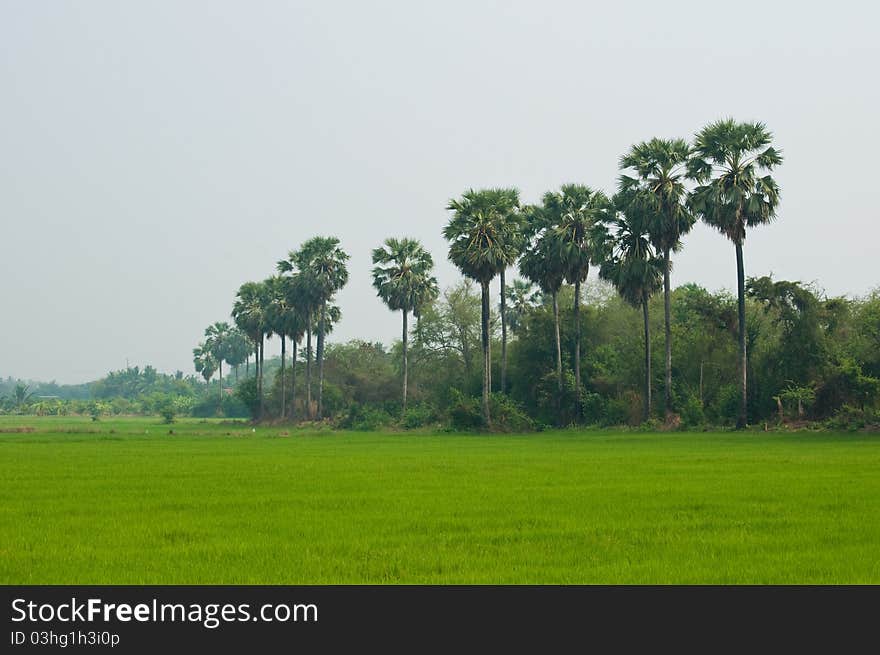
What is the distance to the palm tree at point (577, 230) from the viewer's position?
6938 cm

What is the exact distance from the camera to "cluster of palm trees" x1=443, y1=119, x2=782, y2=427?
190ft

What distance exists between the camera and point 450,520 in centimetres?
1877

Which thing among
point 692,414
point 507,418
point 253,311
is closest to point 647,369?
point 692,414

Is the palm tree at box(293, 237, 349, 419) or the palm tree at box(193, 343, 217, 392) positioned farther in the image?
the palm tree at box(193, 343, 217, 392)

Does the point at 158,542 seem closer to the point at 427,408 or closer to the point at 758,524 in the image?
the point at 758,524

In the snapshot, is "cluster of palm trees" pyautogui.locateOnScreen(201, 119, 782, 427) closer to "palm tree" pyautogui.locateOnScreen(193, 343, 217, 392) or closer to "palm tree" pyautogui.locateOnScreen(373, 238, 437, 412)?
"palm tree" pyautogui.locateOnScreen(373, 238, 437, 412)

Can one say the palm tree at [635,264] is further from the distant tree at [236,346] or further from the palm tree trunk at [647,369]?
the distant tree at [236,346]

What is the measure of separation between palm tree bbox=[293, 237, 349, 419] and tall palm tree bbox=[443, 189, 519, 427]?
2707 centimetres

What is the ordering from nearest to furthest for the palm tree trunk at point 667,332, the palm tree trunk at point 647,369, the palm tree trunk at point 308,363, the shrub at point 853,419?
1. the shrub at point 853,419
2. the palm tree trunk at point 667,332
3. the palm tree trunk at point 647,369
4. the palm tree trunk at point 308,363

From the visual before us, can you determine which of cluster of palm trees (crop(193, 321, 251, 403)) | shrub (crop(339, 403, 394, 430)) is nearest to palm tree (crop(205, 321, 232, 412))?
cluster of palm trees (crop(193, 321, 251, 403))

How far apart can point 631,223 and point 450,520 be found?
4897 cm

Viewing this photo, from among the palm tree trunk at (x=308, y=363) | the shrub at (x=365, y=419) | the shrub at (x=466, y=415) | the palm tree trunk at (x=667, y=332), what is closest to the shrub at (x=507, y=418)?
the shrub at (x=466, y=415)

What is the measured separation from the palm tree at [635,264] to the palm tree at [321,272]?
3651 centimetres

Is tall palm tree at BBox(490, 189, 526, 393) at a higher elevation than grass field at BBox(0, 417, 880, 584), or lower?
higher
